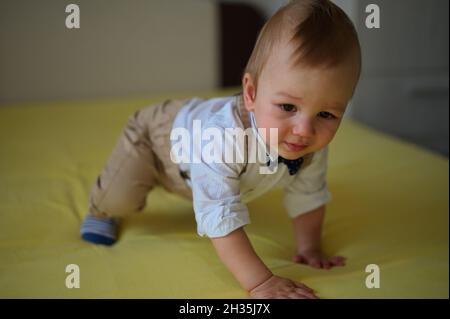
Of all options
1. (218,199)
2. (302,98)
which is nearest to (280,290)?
(218,199)

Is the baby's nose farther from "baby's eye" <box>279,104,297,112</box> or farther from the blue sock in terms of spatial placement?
the blue sock

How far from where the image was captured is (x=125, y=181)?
2.65ft

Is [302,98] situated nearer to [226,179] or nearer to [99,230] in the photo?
[226,179]

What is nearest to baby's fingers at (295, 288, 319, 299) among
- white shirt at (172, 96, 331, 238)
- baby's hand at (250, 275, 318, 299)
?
baby's hand at (250, 275, 318, 299)

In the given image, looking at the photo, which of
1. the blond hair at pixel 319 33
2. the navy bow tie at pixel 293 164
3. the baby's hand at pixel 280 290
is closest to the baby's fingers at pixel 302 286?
the baby's hand at pixel 280 290

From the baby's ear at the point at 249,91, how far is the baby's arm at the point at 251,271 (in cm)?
15

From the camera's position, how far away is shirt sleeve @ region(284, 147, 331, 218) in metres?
0.76

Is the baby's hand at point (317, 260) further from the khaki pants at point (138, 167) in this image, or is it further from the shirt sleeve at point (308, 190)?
the khaki pants at point (138, 167)

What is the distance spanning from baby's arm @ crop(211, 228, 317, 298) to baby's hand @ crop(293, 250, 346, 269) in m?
0.09

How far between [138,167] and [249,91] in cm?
29

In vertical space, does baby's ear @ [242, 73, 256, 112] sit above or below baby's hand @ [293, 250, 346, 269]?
above
